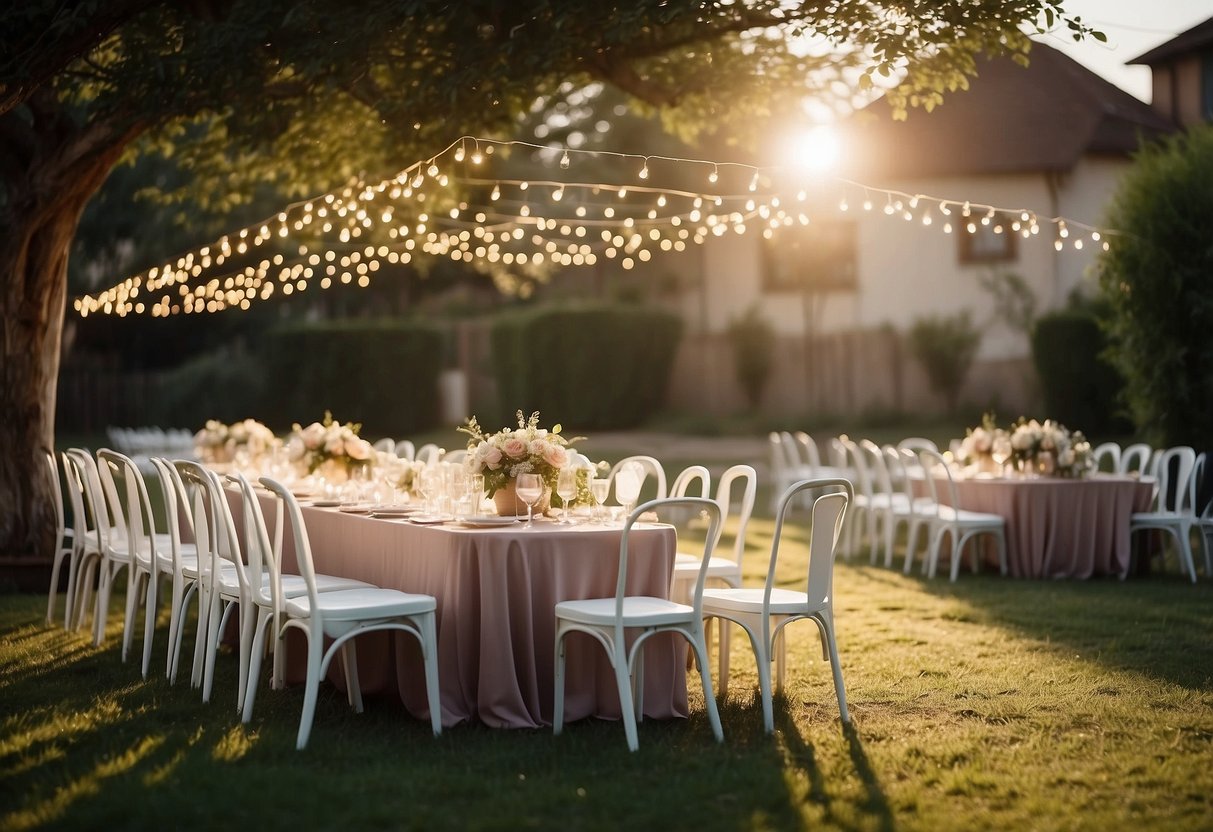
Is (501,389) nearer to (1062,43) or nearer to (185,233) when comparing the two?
(185,233)

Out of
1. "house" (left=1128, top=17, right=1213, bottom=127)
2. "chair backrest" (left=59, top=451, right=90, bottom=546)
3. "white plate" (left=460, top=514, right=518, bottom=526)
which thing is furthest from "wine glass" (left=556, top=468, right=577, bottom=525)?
"house" (left=1128, top=17, right=1213, bottom=127)

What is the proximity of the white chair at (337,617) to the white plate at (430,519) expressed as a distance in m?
0.38

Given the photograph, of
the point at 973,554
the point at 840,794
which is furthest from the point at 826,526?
the point at 973,554

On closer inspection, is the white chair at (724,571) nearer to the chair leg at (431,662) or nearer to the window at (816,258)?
the chair leg at (431,662)

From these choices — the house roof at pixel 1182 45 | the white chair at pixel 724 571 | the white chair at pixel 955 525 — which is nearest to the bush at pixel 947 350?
the house roof at pixel 1182 45

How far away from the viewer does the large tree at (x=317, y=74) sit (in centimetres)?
905

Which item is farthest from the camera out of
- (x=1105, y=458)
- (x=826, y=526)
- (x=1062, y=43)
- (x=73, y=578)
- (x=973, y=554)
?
(x=1105, y=458)

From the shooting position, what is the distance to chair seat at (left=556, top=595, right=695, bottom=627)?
5359mm

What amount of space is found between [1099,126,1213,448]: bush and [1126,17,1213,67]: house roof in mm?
12578

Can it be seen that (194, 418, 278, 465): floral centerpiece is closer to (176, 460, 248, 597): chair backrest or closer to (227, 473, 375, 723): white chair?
(176, 460, 248, 597): chair backrest

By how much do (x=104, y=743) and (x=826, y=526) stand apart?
117 inches

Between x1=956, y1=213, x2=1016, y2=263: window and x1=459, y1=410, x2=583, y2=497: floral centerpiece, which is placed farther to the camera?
x1=956, y1=213, x2=1016, y2=263: window

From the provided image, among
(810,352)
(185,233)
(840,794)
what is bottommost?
(840,794)

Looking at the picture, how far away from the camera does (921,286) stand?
2486cm
